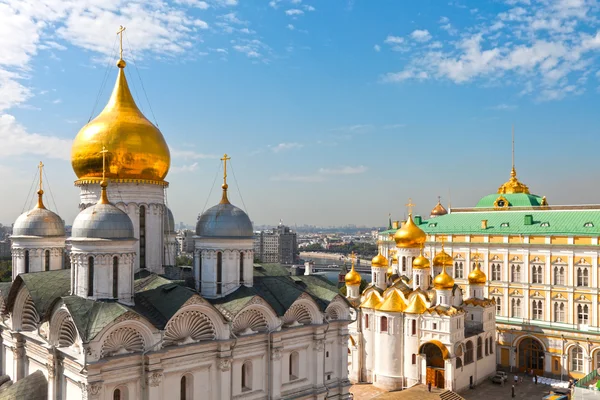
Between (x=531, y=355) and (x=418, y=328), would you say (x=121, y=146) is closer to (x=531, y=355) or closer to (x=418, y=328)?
(x=418, y=328)

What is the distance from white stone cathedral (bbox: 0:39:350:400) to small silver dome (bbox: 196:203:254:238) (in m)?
0.05

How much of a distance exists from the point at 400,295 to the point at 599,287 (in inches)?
489

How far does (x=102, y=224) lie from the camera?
17.8 meters

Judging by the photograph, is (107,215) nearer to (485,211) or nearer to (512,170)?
(485,211)

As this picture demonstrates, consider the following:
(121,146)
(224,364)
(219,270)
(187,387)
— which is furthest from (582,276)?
(121,146)

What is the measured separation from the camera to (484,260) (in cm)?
3650

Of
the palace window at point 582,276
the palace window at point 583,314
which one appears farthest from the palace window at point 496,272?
the palace window at point 583,314

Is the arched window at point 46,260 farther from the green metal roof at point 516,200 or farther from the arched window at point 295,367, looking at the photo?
the green metal roof at point 516,200

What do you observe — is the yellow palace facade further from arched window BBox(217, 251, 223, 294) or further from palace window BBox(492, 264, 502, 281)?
arched window BBox(217, 251, 223, 294)

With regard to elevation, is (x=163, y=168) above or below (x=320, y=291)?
above

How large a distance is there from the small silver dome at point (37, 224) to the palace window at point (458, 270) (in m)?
27.5

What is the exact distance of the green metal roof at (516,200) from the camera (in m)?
44.6

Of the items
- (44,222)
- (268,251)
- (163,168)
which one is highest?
(163,168)

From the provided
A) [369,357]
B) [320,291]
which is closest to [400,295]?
[369,357]
